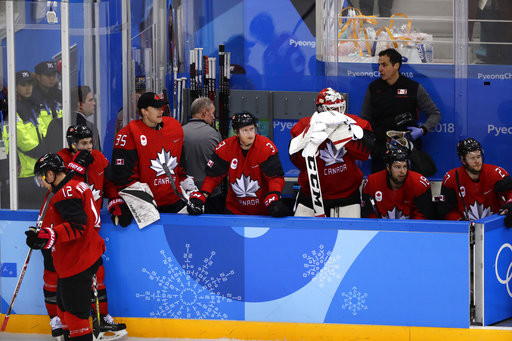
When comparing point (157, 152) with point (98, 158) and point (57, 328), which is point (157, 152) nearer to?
point (98, 158)

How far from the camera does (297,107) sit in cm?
775

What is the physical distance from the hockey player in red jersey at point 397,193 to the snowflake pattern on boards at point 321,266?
687 mm

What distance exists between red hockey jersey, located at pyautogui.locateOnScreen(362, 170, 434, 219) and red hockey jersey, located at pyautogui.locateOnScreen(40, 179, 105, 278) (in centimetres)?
191

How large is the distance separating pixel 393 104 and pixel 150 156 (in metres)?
2.20

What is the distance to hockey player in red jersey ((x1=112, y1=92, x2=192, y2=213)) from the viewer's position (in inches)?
222

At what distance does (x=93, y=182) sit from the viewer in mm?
5449

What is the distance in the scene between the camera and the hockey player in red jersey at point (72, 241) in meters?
4.78

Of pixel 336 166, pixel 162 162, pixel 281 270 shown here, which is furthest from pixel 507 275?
pixel 162 162

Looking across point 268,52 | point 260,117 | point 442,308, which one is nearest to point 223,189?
point 260,117

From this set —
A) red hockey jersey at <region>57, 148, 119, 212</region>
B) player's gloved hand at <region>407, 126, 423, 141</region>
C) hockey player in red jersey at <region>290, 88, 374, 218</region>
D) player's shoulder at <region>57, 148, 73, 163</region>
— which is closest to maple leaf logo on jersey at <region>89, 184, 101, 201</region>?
red hockey jersey at <region>57, 148, 119, 212</region>

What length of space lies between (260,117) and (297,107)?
0.35m

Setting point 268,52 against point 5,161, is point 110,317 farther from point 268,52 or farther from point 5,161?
point 268,52

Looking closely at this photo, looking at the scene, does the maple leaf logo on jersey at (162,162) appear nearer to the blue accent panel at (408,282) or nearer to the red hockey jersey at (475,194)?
the blue accent panel at (408,282)

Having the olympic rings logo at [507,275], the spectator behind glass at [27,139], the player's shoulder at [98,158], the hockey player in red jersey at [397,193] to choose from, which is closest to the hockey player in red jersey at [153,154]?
the player's shoulder at [98,158]
